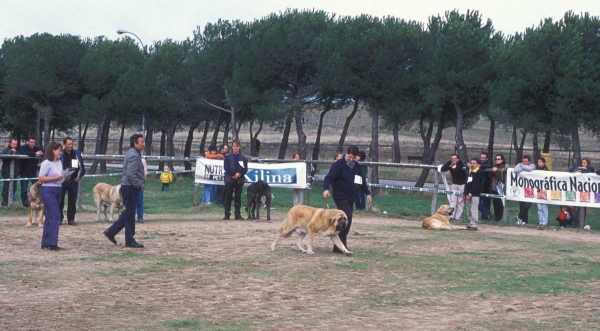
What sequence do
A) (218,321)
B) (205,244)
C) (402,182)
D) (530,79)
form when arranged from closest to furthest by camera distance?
(218,321)
(205,244)
(530,79)
(402,182)

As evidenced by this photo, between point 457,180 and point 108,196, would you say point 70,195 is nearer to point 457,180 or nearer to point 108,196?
point 108,196

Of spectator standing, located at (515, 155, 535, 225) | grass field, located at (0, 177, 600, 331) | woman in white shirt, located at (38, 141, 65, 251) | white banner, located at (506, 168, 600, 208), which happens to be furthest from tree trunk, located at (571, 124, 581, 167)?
woman in white shirt, located at (38, 141, 65, 251)

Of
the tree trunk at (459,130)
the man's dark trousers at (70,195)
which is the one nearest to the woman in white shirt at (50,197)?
the man's dark trousers at (70,195)

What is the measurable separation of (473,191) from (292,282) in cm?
968

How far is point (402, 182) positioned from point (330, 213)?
36.2 meters

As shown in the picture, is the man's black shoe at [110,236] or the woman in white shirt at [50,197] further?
the man's black shoe at [110,236]

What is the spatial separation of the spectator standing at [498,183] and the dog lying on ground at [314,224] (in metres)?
9.22

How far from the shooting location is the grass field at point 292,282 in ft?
27.2

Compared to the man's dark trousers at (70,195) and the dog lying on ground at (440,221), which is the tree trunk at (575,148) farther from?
the man's dark trousers at (70,195)

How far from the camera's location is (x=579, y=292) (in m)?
10.2

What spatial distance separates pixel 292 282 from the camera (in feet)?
34.7

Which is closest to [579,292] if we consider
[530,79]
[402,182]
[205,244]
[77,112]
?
[205,244]

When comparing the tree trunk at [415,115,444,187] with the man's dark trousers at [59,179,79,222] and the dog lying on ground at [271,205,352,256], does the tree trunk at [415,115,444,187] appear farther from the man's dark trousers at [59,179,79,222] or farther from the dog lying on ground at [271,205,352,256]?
the dog lying on ground at [271,205,352,256]

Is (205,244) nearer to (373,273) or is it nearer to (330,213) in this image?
(330,213)
